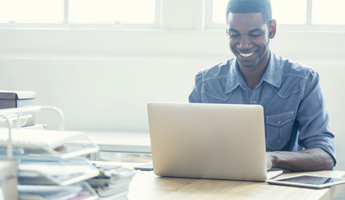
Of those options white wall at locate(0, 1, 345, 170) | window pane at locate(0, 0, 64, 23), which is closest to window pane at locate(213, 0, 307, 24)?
white wall at locate(0, 1, 345, 170)

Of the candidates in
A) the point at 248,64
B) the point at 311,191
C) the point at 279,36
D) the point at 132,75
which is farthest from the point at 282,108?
the point at 132,75

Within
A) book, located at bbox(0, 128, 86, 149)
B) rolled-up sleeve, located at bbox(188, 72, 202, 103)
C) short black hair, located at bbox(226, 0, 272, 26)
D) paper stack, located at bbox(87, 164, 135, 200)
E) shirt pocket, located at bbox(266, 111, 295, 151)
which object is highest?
short black hair, located at bbox(226, 0, 272, 26)

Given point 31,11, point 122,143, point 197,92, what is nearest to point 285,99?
point 197,92

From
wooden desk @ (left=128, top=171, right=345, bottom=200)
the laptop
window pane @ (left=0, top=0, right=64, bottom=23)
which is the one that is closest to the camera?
wooden desk @ (left=128, top=171, right=345, bottom=200)

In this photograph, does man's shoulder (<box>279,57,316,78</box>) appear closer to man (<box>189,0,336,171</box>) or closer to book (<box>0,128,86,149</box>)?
man (<box>189,0,336,171</box>)

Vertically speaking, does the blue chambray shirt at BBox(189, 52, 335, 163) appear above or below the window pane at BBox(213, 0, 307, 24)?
below

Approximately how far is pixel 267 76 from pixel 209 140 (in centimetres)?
71

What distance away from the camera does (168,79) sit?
3195 millimetres

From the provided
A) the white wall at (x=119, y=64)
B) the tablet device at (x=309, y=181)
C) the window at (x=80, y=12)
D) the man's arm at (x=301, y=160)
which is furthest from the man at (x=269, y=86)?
the window at (x=80, y=12)

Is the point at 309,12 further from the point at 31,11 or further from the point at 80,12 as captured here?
the point at 31,11

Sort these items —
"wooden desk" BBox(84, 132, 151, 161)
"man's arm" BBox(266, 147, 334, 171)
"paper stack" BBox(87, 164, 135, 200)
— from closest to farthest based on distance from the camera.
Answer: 1. "paper stack" BBox(87, 164, 135, 200)
2. "man's arm" BBox(266, 147, 334, 171)
3. "wooden desk" BBox(84, 132, 151, 161)

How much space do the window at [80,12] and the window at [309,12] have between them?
50 centimetres

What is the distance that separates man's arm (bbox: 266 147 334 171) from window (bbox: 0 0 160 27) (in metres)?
1.88

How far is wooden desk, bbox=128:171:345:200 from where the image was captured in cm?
133
